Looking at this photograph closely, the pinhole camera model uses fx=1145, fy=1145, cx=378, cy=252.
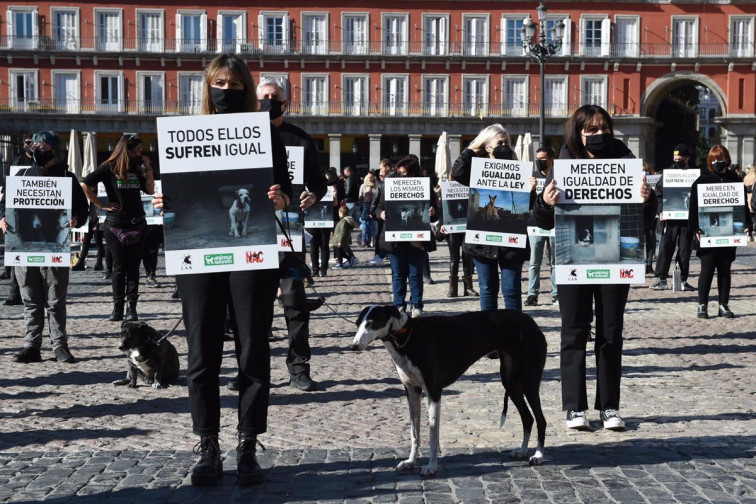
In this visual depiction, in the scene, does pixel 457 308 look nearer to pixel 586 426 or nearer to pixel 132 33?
pixel 586 426

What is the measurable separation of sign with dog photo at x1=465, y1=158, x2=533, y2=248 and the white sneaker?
278 centimetres

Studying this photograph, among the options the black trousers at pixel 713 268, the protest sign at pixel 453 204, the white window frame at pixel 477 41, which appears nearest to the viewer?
the black trousers at pixel 713 268

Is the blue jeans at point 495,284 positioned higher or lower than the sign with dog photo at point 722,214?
lower

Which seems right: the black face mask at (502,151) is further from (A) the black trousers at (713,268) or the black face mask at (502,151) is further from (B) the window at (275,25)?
(B) the window at (275,25)

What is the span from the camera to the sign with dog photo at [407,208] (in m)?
13.1

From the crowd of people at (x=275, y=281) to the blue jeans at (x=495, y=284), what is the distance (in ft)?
0.04

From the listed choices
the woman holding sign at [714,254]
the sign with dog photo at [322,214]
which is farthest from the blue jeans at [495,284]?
the sign with dog photo at [322,214]

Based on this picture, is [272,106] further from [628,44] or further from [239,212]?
[628,44]

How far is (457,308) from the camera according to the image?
44.8ft

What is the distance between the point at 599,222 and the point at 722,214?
22.0 ft

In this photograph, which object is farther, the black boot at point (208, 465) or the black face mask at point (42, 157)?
the black face mask at point (42, 157)

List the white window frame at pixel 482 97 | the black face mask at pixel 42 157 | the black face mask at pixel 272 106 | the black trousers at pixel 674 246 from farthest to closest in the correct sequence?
the white window frame at pixel 482 97 < the black trousers at pixel 674 246 < the black face mask at pixel 42 157 < the black face mask at pixel 272 106

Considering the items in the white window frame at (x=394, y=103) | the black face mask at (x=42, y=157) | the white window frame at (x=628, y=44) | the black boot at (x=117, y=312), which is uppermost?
the white window frame at (x=628, y=44)

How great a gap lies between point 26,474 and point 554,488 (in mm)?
2483
